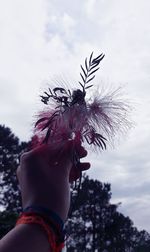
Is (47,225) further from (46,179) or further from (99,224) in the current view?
(99,224)

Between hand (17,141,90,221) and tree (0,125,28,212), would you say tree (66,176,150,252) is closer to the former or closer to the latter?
tree (0,125,28,212)

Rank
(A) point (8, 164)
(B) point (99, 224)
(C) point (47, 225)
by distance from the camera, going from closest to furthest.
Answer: (C) point (47, 225), (A) point (8, 164), (B) point (99, 224)

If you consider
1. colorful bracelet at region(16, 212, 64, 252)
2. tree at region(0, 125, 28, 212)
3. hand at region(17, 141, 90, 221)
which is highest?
tree at region(0, 125, 28, 212)

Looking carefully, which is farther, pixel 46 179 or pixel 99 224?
pixel 99 224

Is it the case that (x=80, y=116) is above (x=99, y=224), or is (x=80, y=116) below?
A: below

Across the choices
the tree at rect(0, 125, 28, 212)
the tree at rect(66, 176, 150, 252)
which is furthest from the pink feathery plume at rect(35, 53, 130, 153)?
the tree at rect(66, 176, 150, 252)

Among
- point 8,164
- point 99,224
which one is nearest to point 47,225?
point 8,164

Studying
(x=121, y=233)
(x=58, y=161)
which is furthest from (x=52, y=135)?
(x=121, y=233)

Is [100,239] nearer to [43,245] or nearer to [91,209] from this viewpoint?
[91,209]
